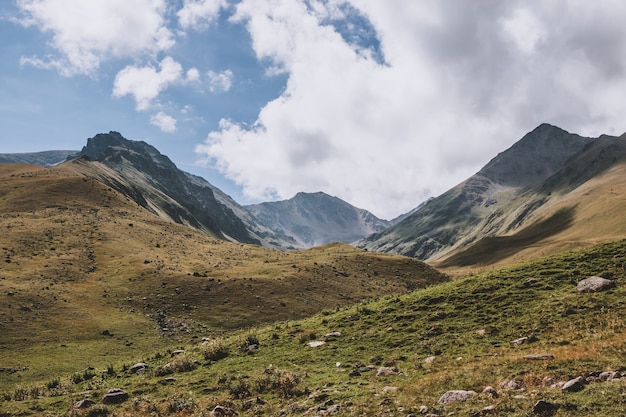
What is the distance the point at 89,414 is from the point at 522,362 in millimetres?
17878

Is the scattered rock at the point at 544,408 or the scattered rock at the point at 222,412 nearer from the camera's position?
the scattered rock at the point at 544,408

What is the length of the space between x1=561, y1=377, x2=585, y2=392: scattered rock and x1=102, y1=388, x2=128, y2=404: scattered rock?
18.3 m

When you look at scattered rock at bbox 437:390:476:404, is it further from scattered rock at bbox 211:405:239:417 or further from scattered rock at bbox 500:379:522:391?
scattered rock at bbox 211:405:239:417

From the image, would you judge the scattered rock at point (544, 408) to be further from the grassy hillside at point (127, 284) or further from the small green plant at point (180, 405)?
the grassy hillside at point (127, 284)

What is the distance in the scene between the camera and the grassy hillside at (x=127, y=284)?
138 feet

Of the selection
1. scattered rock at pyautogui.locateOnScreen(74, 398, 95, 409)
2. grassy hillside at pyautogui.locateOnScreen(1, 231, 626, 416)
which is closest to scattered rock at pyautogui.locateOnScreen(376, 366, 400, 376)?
grassy hillside at pyautogui.locateOnScreen(1, 231, 626, 416)

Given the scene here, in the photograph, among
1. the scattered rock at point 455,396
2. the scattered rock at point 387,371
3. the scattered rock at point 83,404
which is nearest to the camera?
the scattered rock at point 455,396

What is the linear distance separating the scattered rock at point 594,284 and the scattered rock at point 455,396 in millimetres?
12878

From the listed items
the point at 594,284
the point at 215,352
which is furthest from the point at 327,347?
the point at 594,284

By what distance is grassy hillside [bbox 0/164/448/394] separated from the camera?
42125 mm

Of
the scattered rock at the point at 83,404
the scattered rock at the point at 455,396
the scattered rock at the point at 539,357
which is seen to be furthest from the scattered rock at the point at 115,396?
the scattered rock at the point at 539,357

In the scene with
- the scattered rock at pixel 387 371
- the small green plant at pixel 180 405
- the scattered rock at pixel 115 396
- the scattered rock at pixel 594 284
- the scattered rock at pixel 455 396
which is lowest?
the scattered rock at pixel 115 396

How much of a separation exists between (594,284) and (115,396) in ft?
83.6

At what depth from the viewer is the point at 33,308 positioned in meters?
48.8
